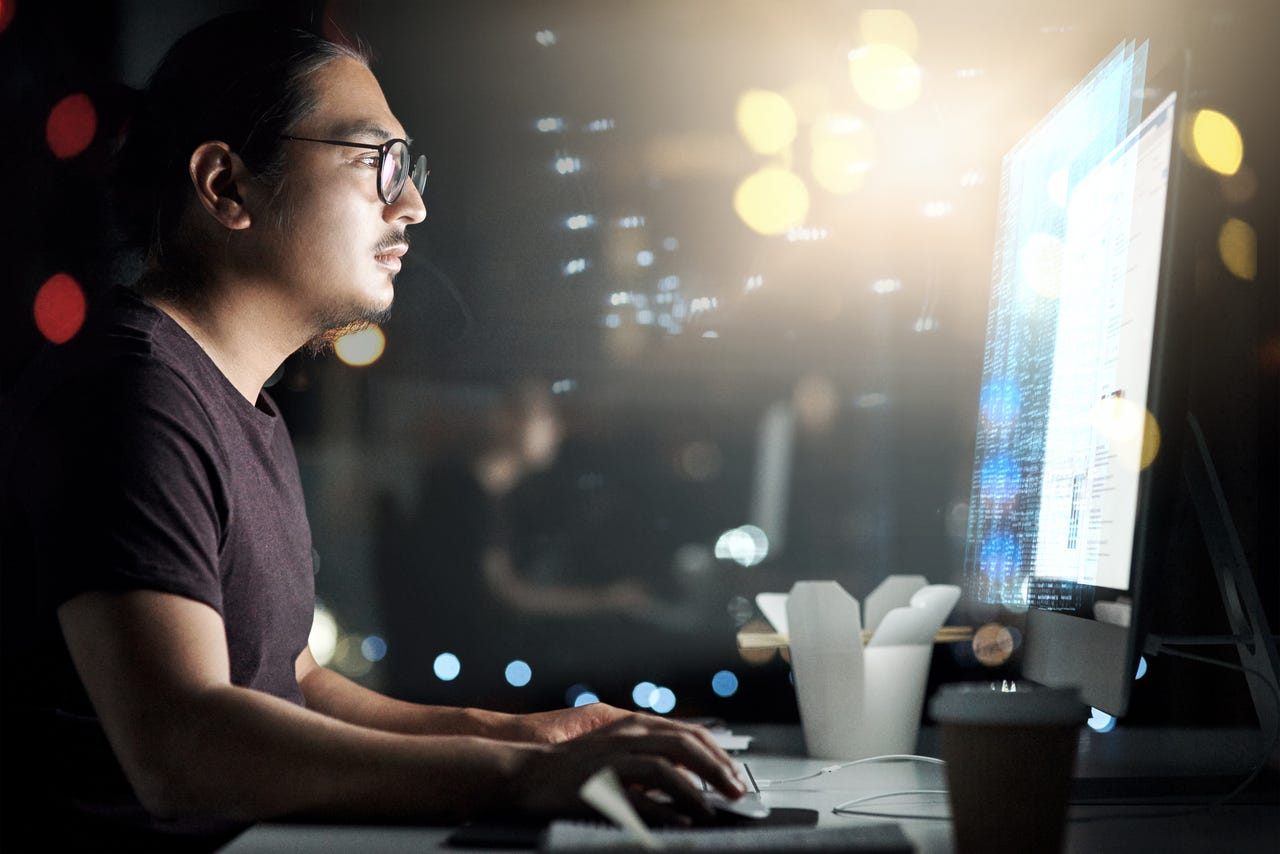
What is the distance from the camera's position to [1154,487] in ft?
2.50

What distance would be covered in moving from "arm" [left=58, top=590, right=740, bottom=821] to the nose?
0.70 metres

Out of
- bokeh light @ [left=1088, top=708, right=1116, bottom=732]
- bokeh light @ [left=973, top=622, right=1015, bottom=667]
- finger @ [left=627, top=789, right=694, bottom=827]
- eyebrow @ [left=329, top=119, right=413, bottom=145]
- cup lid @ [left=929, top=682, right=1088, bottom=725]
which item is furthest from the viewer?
bokeh light @ [left=973, top=622, right=1015, bottom=667]

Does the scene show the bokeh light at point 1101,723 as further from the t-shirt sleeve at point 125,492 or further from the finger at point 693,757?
the t-shirt sleeve at point 125,492

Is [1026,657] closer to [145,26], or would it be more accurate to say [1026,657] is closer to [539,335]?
A: [539,335]

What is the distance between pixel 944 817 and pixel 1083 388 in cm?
42

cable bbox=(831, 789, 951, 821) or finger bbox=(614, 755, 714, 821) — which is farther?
cable bbox=(831, 789, 951, 821)

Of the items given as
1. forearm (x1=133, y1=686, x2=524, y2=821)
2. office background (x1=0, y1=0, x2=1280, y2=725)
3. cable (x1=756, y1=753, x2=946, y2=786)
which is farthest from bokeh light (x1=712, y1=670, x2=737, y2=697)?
forearm (x1=133, y1=686, x2=524, y2=821)

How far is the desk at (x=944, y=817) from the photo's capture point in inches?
27.6

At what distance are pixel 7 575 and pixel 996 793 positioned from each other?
3.09 feet

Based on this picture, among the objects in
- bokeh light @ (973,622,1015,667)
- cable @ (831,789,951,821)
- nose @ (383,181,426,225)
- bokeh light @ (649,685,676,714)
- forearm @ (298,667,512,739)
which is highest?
nose @ (383,181,426,225)

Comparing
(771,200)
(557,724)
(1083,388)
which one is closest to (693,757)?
(557,724)

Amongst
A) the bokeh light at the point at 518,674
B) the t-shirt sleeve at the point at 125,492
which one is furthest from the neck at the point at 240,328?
the bokeh light at the point at 518,674

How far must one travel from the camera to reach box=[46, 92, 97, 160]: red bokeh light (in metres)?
1.80

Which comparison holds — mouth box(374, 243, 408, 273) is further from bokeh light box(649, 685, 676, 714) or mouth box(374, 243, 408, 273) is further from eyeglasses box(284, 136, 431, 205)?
bokeh light box(649, 685, 676, 714)
